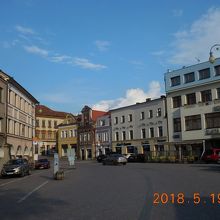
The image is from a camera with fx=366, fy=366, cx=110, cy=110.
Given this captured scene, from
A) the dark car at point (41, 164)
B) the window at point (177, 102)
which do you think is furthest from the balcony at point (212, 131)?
the dark car at point (41, 164)

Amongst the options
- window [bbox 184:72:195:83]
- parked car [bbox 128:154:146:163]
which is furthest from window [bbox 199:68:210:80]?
parked car [bbox 128:154:146:163]

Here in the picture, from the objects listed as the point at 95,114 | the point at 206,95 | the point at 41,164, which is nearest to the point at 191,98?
the point at 206,95

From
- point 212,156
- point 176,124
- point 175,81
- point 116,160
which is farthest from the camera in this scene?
point 175,81

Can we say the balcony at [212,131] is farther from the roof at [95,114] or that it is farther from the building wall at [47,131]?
the building wall at [47,131]

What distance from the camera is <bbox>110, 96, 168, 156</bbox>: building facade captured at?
63812 mm

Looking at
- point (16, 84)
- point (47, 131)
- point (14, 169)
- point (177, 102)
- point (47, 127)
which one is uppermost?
point (47, 127)

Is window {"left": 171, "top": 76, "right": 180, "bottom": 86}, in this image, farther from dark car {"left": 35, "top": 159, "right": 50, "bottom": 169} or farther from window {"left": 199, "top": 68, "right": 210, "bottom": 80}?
dark car {"left": 35, "top": 159, "right": 50, "bottom": 169}

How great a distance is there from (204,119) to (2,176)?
3392cm

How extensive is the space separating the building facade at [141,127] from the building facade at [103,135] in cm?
185

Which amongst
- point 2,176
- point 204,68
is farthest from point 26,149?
point 204,68

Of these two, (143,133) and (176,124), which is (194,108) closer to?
(176,124)

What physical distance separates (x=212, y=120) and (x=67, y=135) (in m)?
47.0

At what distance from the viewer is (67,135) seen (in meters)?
92.4

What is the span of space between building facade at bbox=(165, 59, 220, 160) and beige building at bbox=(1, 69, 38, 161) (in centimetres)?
2194
